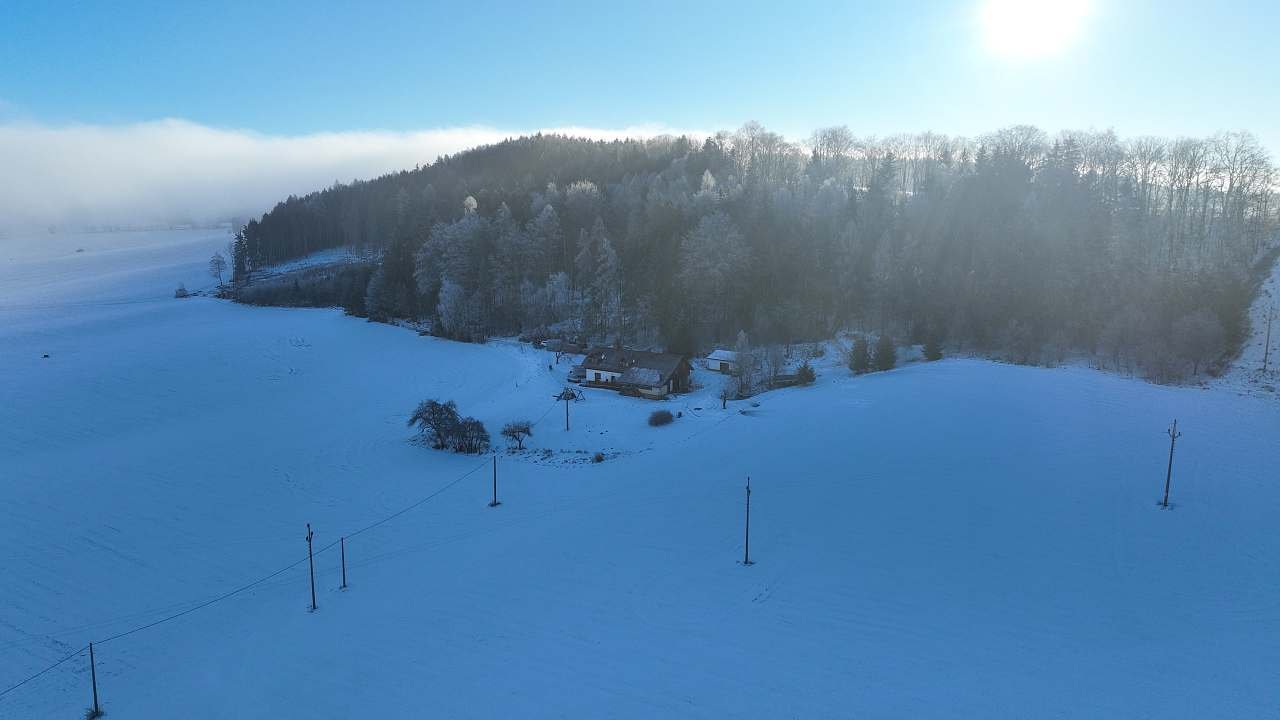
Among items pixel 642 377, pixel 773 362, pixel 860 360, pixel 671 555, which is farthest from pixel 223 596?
pixel 860 360

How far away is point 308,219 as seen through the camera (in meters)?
103

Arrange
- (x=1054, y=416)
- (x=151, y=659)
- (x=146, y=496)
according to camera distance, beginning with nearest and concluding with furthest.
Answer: (x=151, y=659) < (x=146, y=496) < (x=1054, y=416)

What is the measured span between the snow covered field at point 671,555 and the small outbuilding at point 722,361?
6359mm

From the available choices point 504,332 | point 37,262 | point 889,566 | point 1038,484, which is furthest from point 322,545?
point 37,262

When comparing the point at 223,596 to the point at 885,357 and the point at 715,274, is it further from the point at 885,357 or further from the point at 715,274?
the point at 715,274

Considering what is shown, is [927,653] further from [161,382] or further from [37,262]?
[37,262]

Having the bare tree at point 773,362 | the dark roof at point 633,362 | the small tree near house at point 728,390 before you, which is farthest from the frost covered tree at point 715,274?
the small tree near house at point 728,390

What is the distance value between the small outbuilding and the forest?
2197 mm

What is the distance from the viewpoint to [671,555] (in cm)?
1848

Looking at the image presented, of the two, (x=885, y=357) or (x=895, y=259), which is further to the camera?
(x=895, y=259)

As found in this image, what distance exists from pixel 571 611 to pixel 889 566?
28.5 ft

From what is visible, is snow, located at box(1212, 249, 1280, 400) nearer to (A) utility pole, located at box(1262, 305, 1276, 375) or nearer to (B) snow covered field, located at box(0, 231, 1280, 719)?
(A) utility pole, located at box(1262, 305, 1276, 375)

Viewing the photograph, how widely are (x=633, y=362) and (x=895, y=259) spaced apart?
2079cm

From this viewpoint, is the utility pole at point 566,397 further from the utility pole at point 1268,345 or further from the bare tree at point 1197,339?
the utility pole at point 1268,345
